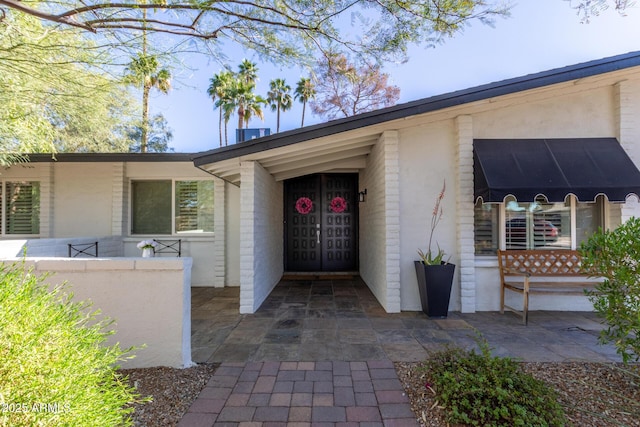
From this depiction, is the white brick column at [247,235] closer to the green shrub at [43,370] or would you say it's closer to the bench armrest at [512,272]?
the green shrub at [43,370]

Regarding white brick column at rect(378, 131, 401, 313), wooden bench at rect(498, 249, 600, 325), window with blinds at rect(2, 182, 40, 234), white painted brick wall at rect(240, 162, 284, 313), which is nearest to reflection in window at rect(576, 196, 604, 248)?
wooden bench at rect(498, 249, 600, 325)

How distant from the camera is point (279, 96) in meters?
17.1

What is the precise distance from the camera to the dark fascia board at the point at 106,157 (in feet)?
19.1

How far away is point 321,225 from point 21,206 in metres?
7.12

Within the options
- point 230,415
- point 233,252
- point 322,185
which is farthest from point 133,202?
point 230,415

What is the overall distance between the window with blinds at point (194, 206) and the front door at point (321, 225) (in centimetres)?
203

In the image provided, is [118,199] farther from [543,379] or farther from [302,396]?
[543,379]

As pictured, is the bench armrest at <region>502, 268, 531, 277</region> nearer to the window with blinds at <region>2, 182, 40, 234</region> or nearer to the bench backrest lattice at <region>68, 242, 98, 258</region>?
the bench backrest lattice at <region>68, 242, 98, 258</region>

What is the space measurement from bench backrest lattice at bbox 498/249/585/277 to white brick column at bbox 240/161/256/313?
395 centimetres

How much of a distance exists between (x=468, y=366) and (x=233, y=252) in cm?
519

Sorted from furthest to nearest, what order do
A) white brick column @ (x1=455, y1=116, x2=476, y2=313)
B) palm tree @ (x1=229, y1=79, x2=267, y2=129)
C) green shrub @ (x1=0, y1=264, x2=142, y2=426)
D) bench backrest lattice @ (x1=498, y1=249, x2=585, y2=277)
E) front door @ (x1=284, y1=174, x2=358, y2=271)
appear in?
palm tree @ (x1=229, y1=79, x2=267, y2=129) → front door @ (x1=284, y1=174, x2=358, y2=271) → white brick column @ (x1=455, y1=116, x2=476, y2=313) → bench backrest lattice @ (x1=498, y1=249, x2=585, y2=277) → green shrub @ (x1=0, y1=264, x2=142, y2=426)

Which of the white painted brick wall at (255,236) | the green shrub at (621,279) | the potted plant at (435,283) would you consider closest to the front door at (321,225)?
the white painted brick wall at (255,236)

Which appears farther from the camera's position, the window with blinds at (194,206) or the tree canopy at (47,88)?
the window with blinds at (194,206)

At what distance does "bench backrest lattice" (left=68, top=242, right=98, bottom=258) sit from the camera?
5349 mm
